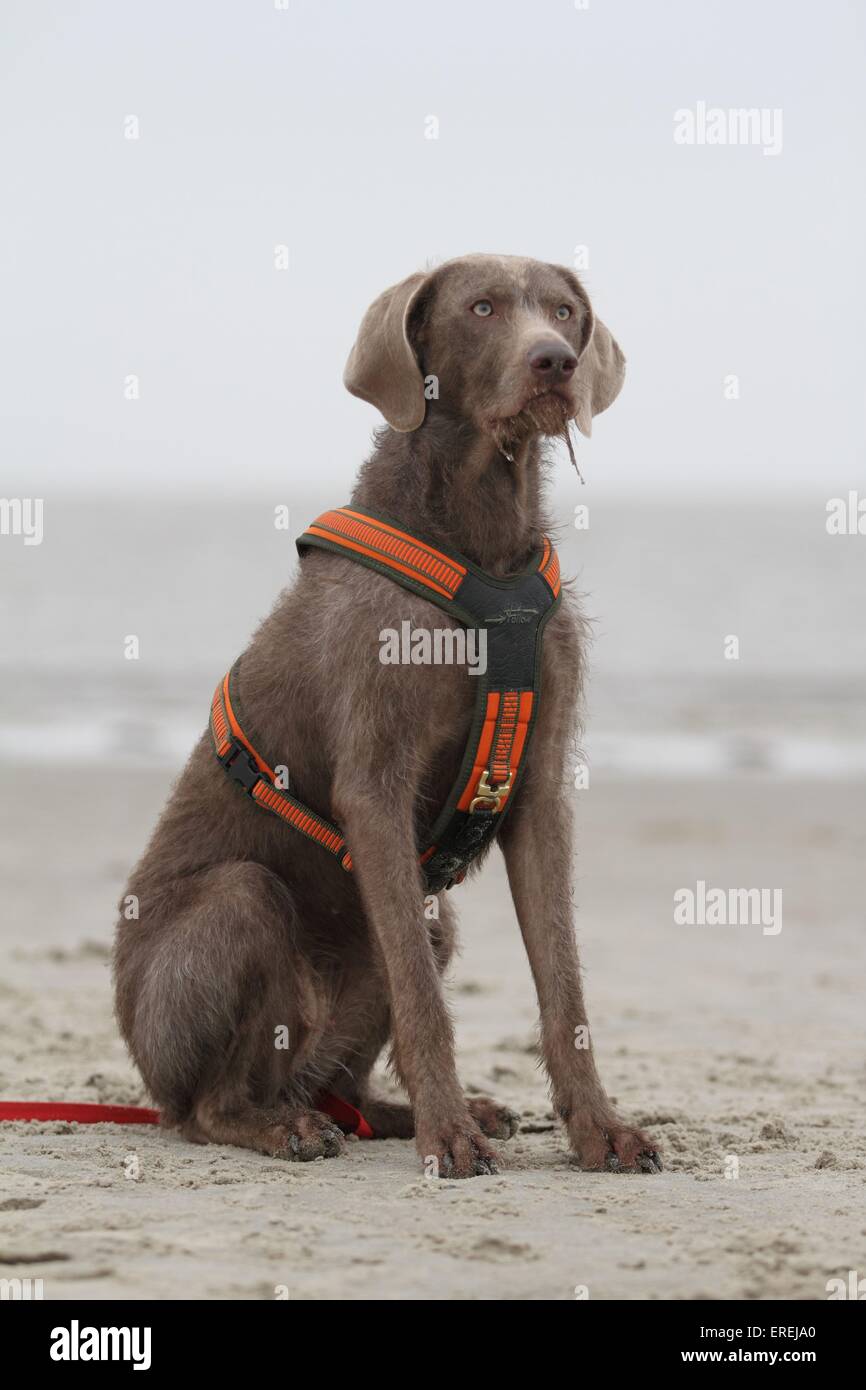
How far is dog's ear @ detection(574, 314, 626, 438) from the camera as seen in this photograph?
456 centimetres

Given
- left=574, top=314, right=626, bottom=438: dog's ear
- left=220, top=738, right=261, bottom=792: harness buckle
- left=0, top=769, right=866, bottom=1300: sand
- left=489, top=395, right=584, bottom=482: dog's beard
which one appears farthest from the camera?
left=220, top=738, right=261, bottom=792: harness buckle

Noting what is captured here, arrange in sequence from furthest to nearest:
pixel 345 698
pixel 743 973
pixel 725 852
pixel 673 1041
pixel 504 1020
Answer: pixel 725 852
pixel 743 973
pixel 504 1020
pixel 673 1041
pixel 345 698

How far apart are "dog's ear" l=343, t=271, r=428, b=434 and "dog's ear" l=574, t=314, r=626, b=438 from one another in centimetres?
47

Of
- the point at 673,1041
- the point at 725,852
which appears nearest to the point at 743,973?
the point at 673,1041

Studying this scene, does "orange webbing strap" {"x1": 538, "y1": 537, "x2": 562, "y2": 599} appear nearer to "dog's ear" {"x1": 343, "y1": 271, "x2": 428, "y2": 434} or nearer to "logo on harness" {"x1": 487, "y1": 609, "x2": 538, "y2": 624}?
"logo on harness" {"x1": 487, "y1": 609, "x2": 538, "y2": 624}

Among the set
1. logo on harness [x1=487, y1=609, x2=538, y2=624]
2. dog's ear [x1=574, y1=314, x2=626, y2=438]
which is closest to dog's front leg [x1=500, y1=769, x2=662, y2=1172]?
logo on harness [x1=487, y1=609, x2=538, y2=624]

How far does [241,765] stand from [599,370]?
1512 millimetres

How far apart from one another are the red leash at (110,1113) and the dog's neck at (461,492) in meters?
1.70

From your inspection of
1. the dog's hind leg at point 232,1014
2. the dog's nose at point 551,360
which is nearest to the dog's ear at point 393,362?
the dog's nose at point 551,360

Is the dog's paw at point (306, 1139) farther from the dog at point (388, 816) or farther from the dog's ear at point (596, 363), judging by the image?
the dog's ear at point (596, 363)

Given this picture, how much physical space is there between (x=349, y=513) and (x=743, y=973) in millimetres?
4591

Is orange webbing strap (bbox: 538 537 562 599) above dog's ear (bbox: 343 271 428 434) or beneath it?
beneath

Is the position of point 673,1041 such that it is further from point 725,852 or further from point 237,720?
point 725,852
